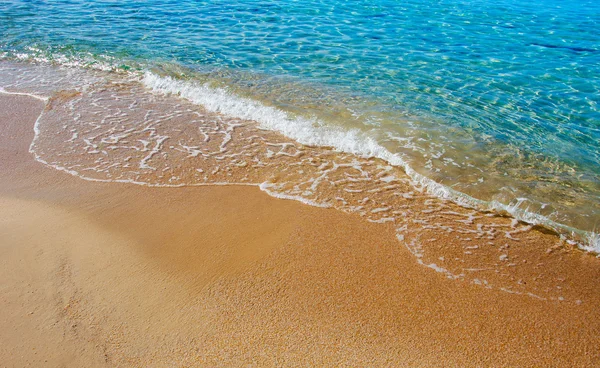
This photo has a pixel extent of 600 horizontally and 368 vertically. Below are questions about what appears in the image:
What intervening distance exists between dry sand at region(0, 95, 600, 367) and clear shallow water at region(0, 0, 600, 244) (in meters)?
1.84

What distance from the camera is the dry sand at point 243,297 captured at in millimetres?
3477

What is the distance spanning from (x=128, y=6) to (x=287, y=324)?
1693 cm

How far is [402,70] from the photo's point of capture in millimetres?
10219

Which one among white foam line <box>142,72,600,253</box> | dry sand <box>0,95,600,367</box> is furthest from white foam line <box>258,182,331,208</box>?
white foam line <box>142,72,600,253</box>

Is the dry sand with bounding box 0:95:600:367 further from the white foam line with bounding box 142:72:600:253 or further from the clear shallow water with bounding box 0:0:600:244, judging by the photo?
the clear shallow water with bounding box 0:0:600:244

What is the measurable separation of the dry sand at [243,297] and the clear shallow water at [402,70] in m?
1.84

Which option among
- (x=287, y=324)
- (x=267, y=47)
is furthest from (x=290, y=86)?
(x=287, y=324)

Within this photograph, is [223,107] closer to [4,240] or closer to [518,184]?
[4,240]

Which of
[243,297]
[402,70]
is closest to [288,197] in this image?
[243,297]

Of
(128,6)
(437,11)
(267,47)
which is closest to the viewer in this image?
(267,47)

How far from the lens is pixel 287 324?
3.73 m

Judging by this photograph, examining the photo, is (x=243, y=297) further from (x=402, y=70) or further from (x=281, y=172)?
(x=402, y=70)

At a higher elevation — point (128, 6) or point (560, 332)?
point (128, 6)

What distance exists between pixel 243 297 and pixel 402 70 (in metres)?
7.83
